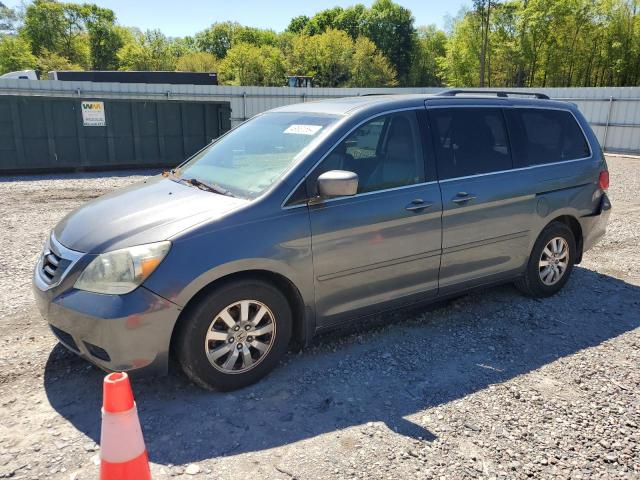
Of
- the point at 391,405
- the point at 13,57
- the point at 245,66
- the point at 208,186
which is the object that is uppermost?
the point at 13,57

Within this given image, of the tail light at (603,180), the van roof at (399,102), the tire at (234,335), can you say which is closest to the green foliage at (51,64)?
the van roof at (399,102)

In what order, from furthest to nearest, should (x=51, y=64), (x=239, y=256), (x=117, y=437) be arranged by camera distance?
(x=51, y=64) → (x=239, y=256) → (x=117, y=437)

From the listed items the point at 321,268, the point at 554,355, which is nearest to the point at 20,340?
the point at 321,268

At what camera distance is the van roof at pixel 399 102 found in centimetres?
401

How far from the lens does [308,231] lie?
3469mm

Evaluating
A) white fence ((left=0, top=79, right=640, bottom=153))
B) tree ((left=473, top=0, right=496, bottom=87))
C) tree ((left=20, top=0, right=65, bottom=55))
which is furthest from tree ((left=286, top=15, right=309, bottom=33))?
white fence ((left=0, top=79, right=640, bottom=153))

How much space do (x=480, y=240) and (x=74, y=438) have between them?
329 centimetres

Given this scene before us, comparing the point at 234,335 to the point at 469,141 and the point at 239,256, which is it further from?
the point at 469,141

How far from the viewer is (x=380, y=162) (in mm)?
3920

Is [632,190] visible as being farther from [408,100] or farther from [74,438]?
[74,438]

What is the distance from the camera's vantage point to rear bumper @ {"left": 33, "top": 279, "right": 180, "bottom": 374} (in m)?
2.96

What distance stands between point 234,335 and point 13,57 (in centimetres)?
6926

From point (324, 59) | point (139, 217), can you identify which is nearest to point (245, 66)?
point (324, 59)

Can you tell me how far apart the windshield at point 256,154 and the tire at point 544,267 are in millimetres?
2428
